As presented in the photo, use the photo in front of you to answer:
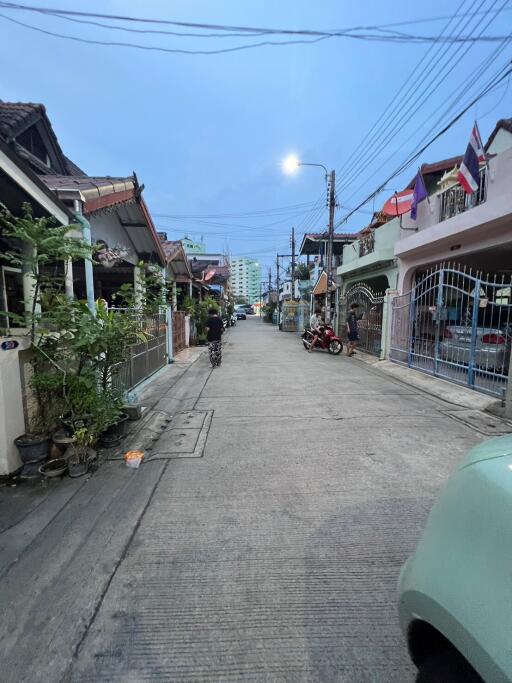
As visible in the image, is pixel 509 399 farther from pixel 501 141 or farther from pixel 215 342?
pixel 501 141

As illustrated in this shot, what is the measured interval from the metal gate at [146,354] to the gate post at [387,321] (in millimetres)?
6490

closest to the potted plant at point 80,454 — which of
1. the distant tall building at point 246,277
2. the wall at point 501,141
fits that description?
the wall at point 501,141

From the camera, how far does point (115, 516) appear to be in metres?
2.79

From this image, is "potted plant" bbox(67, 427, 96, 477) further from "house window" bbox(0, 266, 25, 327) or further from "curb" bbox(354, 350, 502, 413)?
"curb" bbox(354, 350, 502, 413)

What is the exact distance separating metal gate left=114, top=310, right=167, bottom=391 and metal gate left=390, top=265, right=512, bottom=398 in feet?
19.3

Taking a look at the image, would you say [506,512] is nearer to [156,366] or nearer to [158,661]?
[158,661]

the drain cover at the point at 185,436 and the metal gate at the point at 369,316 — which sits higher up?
the metal gate at the point at 369,316

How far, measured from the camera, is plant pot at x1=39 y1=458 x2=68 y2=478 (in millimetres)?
3340

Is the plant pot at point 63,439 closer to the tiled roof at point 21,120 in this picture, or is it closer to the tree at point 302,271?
the tiled roof at point 21,120

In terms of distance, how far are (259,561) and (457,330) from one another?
655cm

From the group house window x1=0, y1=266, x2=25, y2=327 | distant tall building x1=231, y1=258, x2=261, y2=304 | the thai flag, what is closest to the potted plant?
house window x1=0, y1=266, x2=25, y2=327

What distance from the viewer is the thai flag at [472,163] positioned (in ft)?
21.4

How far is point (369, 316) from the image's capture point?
39.9 ft

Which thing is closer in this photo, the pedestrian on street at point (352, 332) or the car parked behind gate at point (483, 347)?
the car parked behind gate at point (483, 347)
